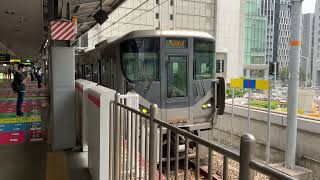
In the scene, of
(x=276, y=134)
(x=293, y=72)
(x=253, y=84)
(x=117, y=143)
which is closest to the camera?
(x=117, y=143)

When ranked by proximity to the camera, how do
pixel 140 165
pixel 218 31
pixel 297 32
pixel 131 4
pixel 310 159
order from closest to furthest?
pixel 140 165 → pixel 297 32 → pixel 310 159 → pixel 131 4 → pixel 218 31

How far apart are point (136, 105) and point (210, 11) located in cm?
4906

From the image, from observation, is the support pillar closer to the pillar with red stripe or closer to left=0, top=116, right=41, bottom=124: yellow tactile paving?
the pillar with red stripe

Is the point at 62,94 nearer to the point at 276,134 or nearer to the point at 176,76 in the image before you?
the point at 176,76

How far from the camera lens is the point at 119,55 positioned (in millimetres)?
7320

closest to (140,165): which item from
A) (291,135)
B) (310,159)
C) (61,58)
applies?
(61,58)

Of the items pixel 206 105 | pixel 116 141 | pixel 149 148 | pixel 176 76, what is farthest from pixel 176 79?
pixel 149 148

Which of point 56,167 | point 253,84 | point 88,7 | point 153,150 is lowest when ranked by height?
point 56,167

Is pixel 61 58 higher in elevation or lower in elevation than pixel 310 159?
higher

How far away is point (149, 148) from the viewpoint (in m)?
2.60

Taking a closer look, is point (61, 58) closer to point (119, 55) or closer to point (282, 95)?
point (119, 55)

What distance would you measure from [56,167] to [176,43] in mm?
3898

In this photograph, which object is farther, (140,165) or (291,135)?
(291,135)

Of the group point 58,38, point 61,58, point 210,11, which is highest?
point 210,11
